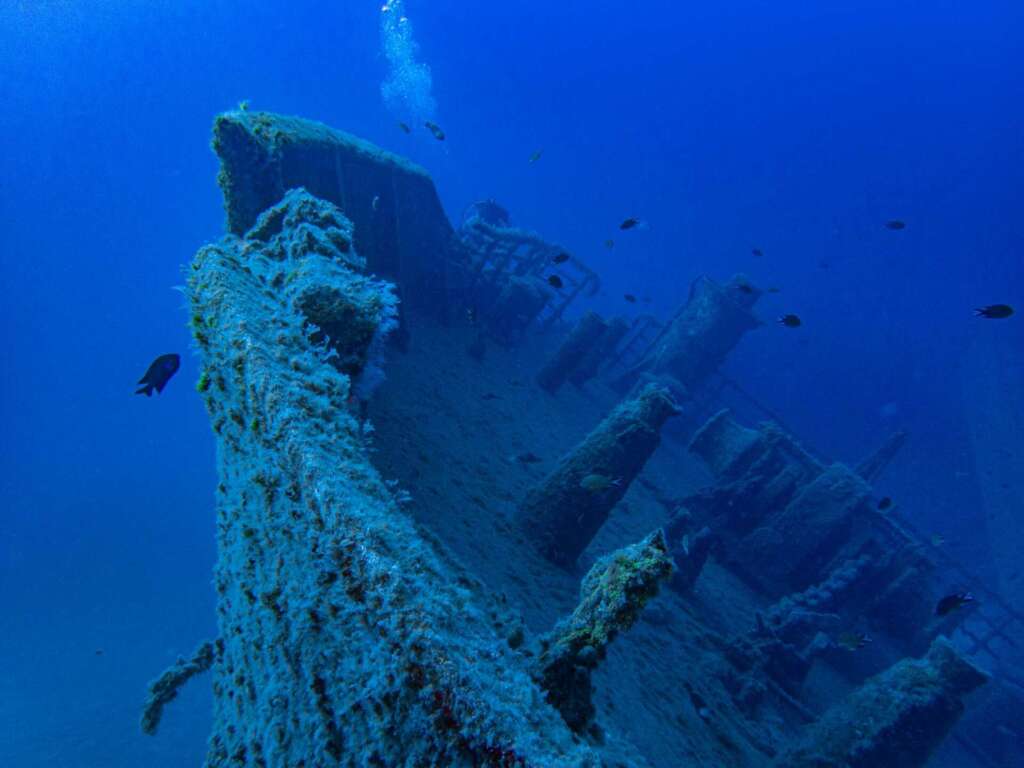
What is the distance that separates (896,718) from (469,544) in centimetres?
442

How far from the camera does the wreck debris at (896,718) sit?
15.3 feet

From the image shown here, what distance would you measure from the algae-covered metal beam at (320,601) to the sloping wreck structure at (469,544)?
1 centimetres

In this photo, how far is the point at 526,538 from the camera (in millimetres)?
5375

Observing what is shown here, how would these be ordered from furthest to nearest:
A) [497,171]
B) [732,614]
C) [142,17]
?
[142,17], [497,171], [732,614]

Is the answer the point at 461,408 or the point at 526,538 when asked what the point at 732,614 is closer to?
the point at 526,538

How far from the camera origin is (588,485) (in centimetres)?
544

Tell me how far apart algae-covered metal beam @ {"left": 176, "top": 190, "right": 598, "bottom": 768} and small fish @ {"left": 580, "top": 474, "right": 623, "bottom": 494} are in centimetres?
333

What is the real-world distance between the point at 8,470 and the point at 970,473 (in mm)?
71304

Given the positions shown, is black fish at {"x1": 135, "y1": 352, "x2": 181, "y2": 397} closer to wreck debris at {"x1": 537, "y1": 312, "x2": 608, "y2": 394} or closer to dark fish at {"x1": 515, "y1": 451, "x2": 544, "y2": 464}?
dark fish at {"x1": 515, "y1": 451, "x2": 544, "y2": 464}

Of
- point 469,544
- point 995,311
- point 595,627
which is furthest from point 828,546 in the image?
point 595,627

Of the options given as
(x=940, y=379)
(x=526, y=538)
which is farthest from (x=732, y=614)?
(x=940, y=379)

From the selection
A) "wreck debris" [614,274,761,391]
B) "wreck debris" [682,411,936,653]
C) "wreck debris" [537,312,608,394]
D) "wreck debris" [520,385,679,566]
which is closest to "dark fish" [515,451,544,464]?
"wreck debris" [520,385,679,566]

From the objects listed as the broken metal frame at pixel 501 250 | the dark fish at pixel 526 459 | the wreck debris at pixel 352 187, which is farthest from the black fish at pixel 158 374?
the broken metal frame at pixel 501 250

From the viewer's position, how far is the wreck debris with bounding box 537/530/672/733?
1.92 metres
